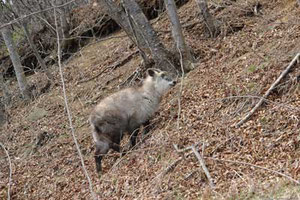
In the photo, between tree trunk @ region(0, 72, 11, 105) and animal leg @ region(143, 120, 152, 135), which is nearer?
animal leg @ region(143, 120, 152, 135)

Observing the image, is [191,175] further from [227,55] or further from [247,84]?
[227,55]

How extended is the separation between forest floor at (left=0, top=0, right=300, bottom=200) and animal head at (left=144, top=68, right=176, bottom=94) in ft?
1.11

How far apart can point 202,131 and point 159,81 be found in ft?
7.87

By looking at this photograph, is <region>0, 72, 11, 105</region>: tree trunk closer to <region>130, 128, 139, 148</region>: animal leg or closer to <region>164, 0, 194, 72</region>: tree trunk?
<region>164, 0, 194, 72</region>: tree trunk

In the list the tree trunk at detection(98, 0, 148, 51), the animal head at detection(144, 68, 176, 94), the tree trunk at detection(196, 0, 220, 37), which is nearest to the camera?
the animal head at detection(144, 68, 176, 94)

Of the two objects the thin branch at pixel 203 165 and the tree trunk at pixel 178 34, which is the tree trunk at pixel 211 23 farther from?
the thin branch at pixel 203 165

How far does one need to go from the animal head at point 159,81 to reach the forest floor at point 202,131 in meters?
0.34

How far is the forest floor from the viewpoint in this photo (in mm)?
5742

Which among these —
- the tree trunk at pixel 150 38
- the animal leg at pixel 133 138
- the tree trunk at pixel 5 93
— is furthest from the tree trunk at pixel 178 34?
the tree trunk at pixel 5 93

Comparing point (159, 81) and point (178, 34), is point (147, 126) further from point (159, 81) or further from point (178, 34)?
point (178, 34)

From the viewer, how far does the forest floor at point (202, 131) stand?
574 cm

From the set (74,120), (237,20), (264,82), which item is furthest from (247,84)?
(74,120)

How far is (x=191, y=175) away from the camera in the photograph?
239 inches

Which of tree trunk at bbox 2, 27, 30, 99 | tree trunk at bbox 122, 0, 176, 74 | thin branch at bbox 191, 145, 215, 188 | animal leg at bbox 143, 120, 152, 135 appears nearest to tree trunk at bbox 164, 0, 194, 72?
tree trunk at bbox 122, 0, 176, 74
